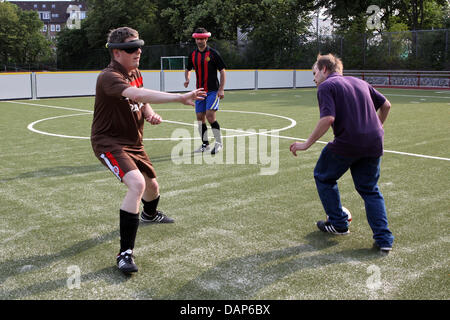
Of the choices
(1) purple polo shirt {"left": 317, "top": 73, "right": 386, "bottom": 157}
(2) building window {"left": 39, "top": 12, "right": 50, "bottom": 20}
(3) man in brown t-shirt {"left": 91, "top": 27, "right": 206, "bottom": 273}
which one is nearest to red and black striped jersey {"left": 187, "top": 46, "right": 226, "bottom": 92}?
(3) man in brown t-shirt {"left": 91, "top": 27, "right": 206, "bottom": 273}

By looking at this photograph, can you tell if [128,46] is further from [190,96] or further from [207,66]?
[207,66]

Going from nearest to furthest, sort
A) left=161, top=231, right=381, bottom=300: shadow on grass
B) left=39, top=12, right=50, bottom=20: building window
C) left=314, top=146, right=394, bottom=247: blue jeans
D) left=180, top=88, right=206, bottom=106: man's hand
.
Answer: left=161, top=231, right=381, bottom=300: shadow on grass < left=180, top=88, right=206, bottom=106: man's hand < left=314, top=146, right=394, bottom=247: blue jeans < left=39, top=12, right=50, bottom=20: building window

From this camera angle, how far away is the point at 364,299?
3.53 m

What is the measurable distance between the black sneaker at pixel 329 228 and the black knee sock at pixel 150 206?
1674 mm

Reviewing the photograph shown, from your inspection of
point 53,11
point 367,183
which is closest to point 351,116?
point 367,183

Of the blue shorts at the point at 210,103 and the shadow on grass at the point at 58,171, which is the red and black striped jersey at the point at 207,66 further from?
the shadow on grass at the point at 58,171

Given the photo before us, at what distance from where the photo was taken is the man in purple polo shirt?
4.30m

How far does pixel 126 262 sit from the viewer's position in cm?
400

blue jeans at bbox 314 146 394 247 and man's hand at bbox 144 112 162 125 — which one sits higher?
man's hand at bbox 144 112 162 125

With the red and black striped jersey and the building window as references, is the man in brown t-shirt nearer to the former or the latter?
the red and black striped jersey

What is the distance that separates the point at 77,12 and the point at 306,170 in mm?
125411

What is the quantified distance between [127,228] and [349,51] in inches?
1333

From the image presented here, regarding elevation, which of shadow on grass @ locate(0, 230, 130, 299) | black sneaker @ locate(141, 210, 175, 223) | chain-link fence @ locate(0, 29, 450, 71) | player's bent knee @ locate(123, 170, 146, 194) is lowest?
shadow on grass @ locate(0, 230, 130, 299)

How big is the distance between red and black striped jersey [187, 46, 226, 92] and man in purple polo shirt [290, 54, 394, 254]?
5.26 meters
